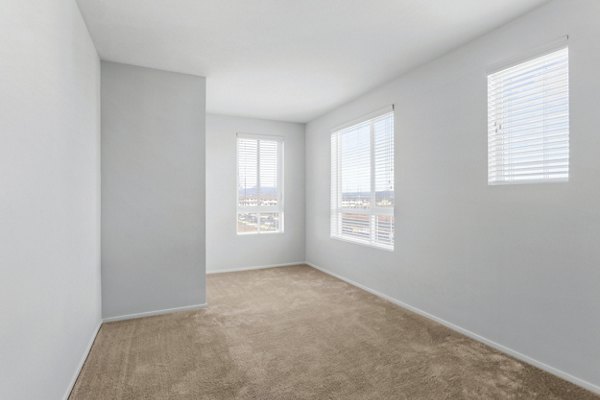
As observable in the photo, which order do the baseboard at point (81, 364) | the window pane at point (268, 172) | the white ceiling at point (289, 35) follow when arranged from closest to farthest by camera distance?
the baseboard at point (81, 364), the white ceiling at point (289, 35), the window pane at point (268, 172)

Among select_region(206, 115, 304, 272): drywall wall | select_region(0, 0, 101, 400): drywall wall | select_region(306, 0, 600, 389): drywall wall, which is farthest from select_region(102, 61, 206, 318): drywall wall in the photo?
select_region(306, 0, 600, 389): drywall wall

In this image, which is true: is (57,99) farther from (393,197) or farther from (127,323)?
(393,197)

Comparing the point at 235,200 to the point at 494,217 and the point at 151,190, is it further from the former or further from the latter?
the point at 494,217

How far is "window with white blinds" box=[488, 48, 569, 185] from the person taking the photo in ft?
7.59

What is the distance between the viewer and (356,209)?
4680 millimetres

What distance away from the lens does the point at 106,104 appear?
334 centimetres

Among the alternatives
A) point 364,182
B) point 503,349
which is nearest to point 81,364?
point 503,349

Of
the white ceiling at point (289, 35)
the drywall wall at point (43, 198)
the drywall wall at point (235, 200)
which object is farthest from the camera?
the drywall wall at point (235, 200)

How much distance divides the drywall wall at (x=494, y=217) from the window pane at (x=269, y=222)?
7.23ft

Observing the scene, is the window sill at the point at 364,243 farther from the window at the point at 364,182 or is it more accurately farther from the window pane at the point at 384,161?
the window pane at the point at 384,161

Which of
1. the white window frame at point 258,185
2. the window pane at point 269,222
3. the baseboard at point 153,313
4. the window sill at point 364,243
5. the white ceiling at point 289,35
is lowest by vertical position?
the baseboard at point 153,313

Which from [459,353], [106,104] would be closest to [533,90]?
[459,353]

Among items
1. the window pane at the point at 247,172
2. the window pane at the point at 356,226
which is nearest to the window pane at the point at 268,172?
the window pane at the point at 247,172

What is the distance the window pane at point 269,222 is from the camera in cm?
590
